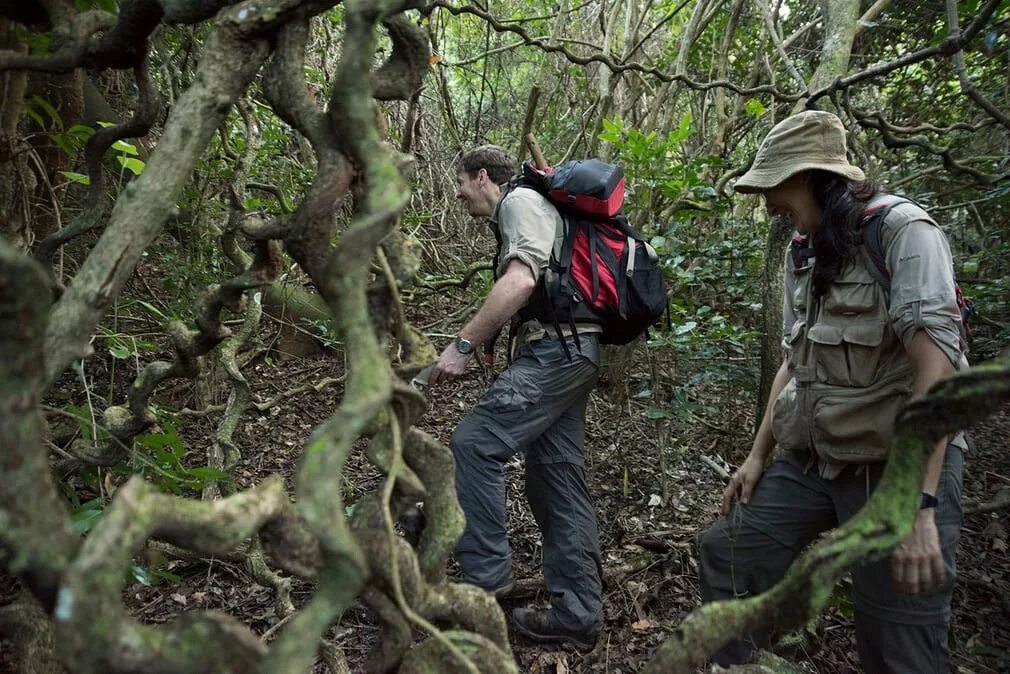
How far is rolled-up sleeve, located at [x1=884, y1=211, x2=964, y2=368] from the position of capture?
1.60 meters

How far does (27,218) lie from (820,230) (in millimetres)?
2360

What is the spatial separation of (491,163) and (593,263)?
74cm

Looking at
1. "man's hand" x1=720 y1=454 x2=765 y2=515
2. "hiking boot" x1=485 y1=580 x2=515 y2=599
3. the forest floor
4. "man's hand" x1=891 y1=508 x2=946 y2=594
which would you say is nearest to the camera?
"man's hand" x1=891 y1=508 x2=946 y2=594

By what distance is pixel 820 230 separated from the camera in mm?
1938

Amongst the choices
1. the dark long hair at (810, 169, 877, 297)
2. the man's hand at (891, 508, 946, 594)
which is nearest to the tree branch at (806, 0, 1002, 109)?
the dark long hair at (810, 169, 877, 297)

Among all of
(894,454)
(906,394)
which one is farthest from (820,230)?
(894,454)

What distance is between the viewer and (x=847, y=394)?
73.7 inches

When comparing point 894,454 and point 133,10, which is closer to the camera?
point 894,454

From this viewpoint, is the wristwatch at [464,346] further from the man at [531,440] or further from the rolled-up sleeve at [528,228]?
the rolled-up sleeve at [528,228]

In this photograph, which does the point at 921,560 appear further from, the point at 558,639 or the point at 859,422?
the point at 558,639

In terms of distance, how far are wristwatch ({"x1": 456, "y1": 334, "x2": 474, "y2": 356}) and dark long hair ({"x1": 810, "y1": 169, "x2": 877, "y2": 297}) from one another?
1.27m

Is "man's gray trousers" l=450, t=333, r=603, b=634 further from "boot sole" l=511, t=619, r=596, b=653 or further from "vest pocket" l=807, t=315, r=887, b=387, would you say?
"vest pocket" l=807, t=315, r=887, b=387

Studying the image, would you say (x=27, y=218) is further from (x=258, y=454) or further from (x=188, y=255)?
(x=258, y=454)

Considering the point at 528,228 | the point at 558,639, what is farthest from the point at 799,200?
the point at 558,639
